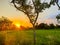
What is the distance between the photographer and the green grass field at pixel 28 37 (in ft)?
28.7

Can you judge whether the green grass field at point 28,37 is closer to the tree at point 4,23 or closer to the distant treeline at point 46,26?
the distant treeline at point 46,26

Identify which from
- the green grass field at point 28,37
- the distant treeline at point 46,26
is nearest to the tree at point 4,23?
the green grass field at point 28,37

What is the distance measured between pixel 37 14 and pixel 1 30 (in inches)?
61.9

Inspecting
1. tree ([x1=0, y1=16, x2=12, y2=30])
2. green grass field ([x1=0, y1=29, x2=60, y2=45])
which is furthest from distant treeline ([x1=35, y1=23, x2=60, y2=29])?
tree ([x1=0, y1=16, x2=12, y2=30])

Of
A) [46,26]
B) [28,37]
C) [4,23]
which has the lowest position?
[28,37]

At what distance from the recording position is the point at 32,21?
848 centimetres

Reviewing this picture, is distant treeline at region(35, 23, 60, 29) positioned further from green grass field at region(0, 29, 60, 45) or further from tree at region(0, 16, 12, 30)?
tree at region(0, 16, 12, 30)

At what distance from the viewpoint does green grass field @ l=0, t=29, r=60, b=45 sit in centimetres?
874

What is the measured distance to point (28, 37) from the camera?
348 inches

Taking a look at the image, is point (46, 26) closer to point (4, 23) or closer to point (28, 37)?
point (28, 37)

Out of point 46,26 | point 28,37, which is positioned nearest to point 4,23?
point 28,37

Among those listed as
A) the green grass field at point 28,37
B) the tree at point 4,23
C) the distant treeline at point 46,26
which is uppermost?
the tree at point 4,23

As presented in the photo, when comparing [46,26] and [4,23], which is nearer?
[46,26]

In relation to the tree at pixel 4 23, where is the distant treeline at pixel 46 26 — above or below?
below
